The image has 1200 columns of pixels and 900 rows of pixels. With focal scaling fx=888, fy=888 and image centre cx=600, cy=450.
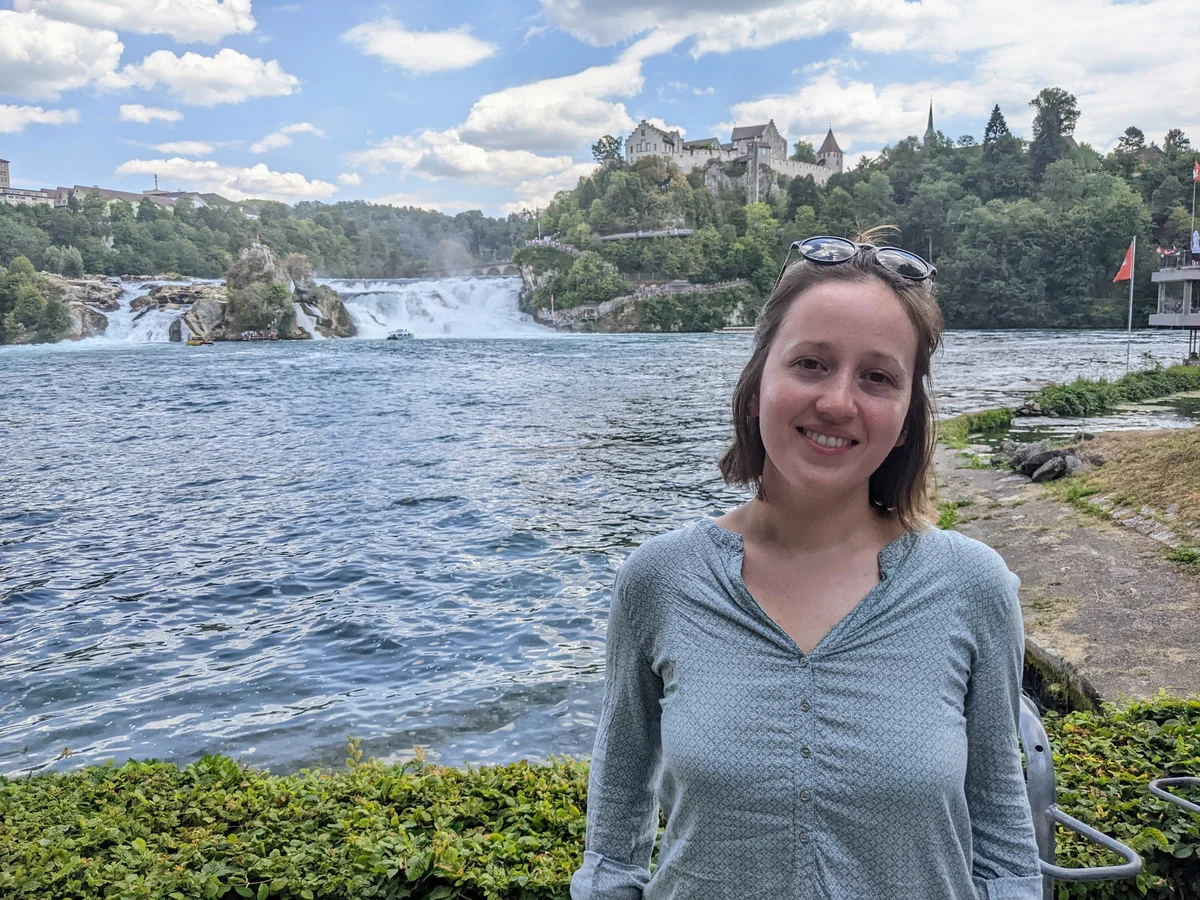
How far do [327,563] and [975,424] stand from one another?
15.7 meters

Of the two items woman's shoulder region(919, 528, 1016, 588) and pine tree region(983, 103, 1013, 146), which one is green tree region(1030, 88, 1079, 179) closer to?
pine tree region(983, 103, 1013, 146)

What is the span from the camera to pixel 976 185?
109m

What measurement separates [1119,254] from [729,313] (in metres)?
34.3

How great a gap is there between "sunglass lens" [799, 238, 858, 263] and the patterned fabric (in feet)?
1.81

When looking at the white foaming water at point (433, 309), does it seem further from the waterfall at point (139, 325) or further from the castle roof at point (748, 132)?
the castle roof at point (748, 132)

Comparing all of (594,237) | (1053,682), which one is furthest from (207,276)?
(1053,682)

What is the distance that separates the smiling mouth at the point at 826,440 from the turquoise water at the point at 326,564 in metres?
5.24

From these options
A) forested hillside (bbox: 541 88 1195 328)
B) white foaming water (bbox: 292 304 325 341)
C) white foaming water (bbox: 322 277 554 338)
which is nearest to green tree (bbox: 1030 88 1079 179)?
forested hillside (bbox: 541 88 1195 328)

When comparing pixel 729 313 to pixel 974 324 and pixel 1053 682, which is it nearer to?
pixel 974 324

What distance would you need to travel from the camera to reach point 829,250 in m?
1.72

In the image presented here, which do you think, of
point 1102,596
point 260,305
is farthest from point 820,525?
point 260,305

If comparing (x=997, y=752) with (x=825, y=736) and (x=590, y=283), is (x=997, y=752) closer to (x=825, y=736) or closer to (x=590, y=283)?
(x=825, y=736)

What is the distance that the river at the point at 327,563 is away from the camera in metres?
7.11

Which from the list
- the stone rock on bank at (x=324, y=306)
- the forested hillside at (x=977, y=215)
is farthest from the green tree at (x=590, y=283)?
the stone rock on bank at (x=324, y=306)
